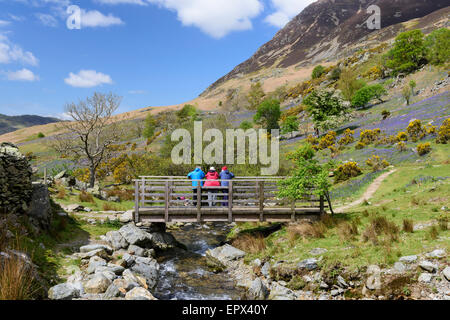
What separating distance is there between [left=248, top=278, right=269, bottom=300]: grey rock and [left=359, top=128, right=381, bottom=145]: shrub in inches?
1095

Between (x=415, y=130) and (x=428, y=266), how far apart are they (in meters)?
25.1

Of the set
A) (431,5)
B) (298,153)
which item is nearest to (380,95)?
(298,153)

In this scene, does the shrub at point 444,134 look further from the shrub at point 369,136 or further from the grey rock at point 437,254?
the grey rock at point 437,254

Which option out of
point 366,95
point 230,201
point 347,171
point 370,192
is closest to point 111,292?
point 230,201

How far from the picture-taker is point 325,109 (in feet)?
156

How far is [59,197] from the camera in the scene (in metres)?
21.1

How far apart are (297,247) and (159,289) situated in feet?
20.0

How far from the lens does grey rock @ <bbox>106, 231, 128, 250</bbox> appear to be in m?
13.8

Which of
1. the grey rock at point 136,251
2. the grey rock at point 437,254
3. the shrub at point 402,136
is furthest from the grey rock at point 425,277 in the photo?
the shrub at point 402,136

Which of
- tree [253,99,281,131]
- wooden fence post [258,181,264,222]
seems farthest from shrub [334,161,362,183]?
tree [253,99,281,131]

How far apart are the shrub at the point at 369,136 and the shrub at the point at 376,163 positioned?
5955 millimetres

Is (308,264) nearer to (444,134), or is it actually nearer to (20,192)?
(20,192)

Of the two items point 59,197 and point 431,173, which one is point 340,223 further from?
point 59,197

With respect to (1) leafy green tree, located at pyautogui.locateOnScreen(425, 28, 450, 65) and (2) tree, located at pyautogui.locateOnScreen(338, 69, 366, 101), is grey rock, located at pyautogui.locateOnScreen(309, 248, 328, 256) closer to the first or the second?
(2) tree, located at pyautogui.locateOnScreen(338, 69, 366, 101)
